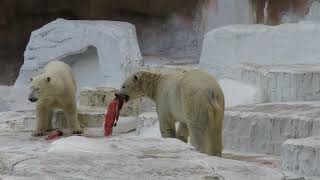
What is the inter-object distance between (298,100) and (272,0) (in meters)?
4.86

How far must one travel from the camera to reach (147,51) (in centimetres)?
1581

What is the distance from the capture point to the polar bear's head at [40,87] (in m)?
8.84

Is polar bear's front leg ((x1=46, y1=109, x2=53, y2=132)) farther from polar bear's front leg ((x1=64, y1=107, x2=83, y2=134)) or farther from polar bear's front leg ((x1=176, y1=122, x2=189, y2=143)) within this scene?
polar bear's front leg ((x1=176, y1=122, x2=189, y2=143))

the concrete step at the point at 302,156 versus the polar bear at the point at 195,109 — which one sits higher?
the polar bear at the point at 195,109

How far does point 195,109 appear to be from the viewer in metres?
6.30

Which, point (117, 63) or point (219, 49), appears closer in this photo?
point (219, 49)

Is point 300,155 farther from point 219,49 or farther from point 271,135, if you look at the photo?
point 219,49

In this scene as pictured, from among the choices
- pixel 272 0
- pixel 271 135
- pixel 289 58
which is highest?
pixel 272 0

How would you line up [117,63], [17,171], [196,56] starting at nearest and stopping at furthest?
1. [17,171]
2. [117,63]
3. [196,56]

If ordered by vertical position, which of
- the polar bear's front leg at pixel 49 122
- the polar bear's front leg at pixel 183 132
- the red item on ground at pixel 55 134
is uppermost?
the polar bear's front leg at pixel 183 132

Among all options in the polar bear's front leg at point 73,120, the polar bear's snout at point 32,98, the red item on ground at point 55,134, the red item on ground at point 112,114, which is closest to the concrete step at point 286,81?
the red item on ground at point 112,114

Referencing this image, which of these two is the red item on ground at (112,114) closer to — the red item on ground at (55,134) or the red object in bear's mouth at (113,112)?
the red object in bear's mouth at (113,112)

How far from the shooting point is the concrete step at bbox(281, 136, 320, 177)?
6082 mm

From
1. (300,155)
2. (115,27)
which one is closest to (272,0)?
(115,27)
